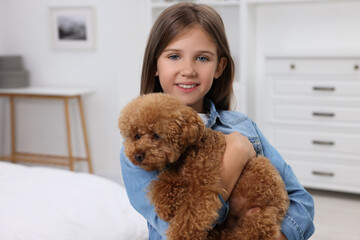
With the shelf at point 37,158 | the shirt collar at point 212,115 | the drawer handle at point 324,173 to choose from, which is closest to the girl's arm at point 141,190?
the shirt collar at point 212,115

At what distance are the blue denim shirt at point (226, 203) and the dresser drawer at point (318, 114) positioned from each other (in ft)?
8.11

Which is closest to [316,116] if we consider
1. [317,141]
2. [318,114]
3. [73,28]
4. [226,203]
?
[318,114]

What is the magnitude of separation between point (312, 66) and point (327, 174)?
35.4 inches

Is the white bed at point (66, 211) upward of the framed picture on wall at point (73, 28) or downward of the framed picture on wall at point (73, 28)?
downward

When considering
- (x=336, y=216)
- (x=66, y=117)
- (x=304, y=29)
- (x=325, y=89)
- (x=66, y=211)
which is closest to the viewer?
(x=66, y=211)

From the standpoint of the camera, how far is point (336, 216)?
10.6 ft

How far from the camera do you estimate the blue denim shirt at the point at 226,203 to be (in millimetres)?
940

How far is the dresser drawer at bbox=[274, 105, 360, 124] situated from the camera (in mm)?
3398

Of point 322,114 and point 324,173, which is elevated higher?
point 322,114

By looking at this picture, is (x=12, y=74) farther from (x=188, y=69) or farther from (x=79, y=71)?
(x=188, y=69)

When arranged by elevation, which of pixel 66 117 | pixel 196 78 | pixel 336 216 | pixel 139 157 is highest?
pixel 196 78

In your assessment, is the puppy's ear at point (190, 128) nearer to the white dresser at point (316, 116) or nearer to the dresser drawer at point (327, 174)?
the white dresser at point (316, 116)

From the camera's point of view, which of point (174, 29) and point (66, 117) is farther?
point (66, 117)

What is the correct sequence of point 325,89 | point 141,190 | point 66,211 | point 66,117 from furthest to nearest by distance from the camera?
point 66,117 → point 325,89 → point 66,211 → point 141,190
